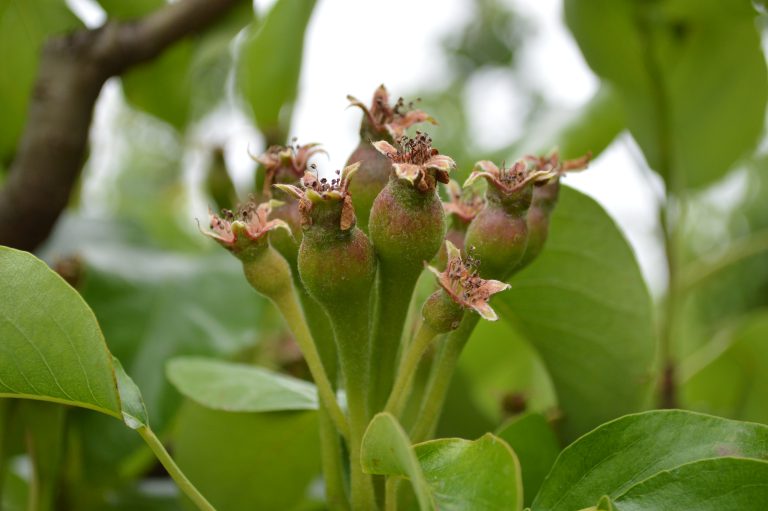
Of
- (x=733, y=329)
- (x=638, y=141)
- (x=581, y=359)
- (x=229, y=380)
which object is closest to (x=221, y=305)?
(x=229, y=380)

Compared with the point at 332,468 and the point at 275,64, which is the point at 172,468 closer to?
the point at 332,468

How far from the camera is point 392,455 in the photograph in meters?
0.41

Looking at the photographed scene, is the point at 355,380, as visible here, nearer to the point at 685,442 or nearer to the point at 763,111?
the point at 685,442

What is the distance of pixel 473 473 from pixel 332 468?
0.49 feet

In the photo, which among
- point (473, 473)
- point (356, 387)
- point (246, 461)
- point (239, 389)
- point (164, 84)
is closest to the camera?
point (473, 473)

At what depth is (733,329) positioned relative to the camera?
1039 mm

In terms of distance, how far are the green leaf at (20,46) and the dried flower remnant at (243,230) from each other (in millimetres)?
572

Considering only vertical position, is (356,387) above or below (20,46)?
below

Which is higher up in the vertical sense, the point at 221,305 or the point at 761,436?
the point at 761,436

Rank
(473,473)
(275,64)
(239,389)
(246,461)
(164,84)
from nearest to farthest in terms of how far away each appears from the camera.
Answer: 1. (473,473)
2. (239,389)
3. (246,461)
4. (275,64)
5. (164,84)

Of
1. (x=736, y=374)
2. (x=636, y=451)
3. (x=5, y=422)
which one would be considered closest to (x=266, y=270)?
(x=636, y=451)

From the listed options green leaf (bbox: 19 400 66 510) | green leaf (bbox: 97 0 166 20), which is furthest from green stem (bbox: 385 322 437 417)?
green leaf (bbox: 97 0 166 20)

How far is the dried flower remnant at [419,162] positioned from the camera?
44 centimetres

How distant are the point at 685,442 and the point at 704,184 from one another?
70 centimetres
